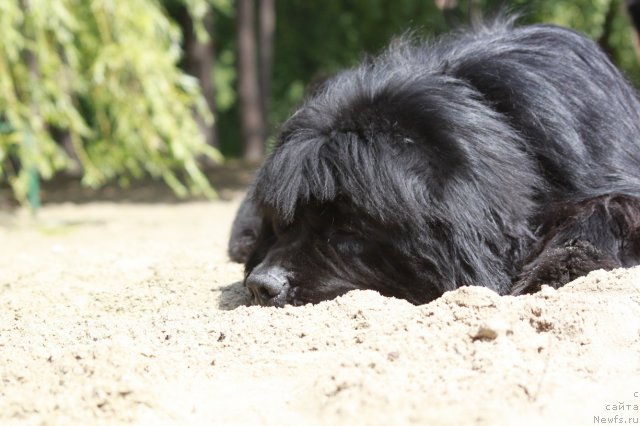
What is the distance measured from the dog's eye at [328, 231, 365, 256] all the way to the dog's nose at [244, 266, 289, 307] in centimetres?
24

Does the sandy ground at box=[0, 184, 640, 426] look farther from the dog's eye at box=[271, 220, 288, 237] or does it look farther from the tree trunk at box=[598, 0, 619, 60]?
the tree trunk at box=[598, 0, 619, 60]

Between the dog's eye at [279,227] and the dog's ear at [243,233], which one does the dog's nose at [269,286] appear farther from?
the dog's ear at [243,233]

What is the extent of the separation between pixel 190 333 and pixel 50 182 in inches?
453

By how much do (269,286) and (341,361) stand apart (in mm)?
930

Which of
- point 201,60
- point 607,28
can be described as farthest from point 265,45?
point 607,28

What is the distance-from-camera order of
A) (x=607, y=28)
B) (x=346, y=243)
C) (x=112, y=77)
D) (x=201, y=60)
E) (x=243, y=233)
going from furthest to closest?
(x=201, y=60) → (x=607, y=28) → (x=112, y=77) → (x=243, y=233) → (x=346, y=243)

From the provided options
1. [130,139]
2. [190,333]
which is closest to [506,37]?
[190,333]

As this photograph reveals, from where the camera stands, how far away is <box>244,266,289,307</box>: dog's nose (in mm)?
3623

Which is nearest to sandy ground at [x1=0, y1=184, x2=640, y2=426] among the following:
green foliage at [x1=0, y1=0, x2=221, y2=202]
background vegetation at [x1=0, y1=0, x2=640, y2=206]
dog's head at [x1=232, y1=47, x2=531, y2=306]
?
dog's head at [x1=232, y1=47, x2=531, y2=306]

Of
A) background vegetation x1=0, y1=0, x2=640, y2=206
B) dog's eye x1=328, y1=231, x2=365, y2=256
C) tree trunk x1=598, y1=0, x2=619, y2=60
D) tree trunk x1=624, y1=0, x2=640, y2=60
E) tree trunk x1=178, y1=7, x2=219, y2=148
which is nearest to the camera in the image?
dog's eye x1=328, y1=231, x2=365, y2=256

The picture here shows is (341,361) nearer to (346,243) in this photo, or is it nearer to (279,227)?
(346,243)

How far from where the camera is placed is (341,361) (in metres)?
2.74

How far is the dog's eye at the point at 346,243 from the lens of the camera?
3742mm

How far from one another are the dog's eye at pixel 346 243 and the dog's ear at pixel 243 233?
1591mm
